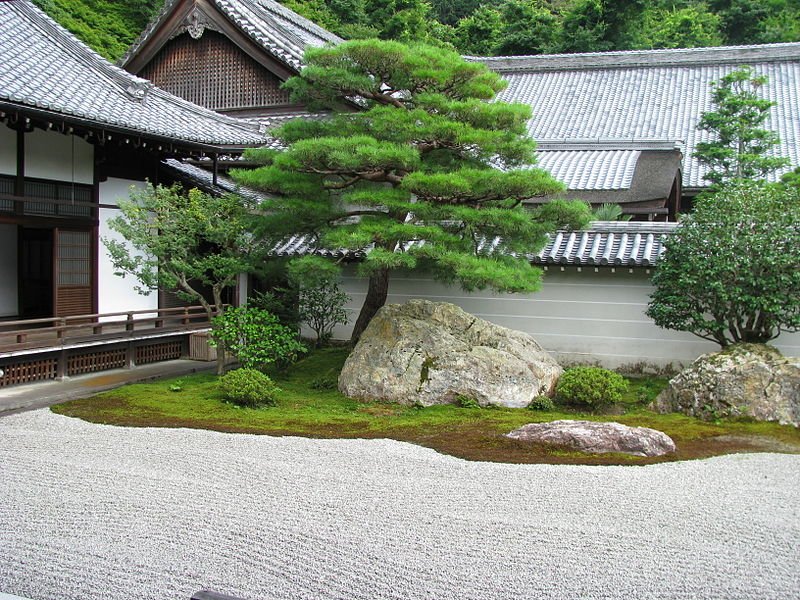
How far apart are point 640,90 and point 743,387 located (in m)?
17.1

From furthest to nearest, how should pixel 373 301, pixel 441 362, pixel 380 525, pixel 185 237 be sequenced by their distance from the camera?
1. pixel 373 301
2. pixel 185 237
3. pixel 441 362
4. pixel 380 525

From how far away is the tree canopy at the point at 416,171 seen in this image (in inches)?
402

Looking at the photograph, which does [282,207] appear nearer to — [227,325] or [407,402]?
[227,325]

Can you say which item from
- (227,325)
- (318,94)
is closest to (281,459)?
(227,325)

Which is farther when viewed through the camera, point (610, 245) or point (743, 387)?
point (610, 245)

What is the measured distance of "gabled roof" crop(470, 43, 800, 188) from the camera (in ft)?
71.1

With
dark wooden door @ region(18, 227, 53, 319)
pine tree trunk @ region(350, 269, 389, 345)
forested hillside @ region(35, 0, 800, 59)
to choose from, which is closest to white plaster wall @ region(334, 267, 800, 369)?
pine tree trunk @ region(350, 269, 389, 345)

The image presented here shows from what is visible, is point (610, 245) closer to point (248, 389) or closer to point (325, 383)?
point (325, 383)

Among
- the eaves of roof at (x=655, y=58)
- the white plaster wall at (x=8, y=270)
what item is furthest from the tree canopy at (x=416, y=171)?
the eaves of roof at (x=655, y=58)

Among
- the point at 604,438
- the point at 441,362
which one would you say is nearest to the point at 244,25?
the point at 441,362

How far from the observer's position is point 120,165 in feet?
44.3

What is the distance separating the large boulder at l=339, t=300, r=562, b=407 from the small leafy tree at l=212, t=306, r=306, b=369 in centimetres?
120

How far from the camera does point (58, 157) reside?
489 inches

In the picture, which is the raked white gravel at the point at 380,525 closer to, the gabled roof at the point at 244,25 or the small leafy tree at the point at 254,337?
the small leafy tree at the point at 254,337
